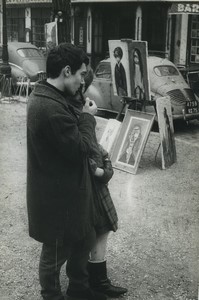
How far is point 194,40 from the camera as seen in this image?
1708cm

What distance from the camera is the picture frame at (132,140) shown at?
7188mm

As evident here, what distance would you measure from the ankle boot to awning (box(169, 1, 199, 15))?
1213 centimetres

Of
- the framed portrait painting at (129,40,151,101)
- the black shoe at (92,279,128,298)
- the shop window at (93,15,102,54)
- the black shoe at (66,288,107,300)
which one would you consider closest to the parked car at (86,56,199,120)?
the framed portrait painting at (129,40,151,101)

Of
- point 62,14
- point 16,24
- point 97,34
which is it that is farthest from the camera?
point 16,24

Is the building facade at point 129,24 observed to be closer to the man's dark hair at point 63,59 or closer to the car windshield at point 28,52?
the car windshield at point 28,52

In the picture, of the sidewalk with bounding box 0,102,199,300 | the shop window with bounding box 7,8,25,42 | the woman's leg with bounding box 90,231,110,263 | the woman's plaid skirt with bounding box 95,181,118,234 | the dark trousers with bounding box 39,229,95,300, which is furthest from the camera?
the shop window with bounding box 7,8,25,42

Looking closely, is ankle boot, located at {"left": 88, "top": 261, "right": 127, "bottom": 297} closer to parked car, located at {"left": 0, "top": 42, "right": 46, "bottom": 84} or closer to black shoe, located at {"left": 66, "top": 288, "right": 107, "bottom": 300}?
black shoe, located at {"left": 66, "top": 288, "right": 107, "bottom": 300}

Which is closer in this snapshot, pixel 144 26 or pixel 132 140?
pixel 132 140

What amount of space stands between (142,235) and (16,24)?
2468 centimetres

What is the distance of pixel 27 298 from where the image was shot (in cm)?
377

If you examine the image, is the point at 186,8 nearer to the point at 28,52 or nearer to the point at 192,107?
the point at 28,52

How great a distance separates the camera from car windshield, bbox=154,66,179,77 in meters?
11.0

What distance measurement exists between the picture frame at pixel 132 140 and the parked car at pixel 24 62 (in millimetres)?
8059

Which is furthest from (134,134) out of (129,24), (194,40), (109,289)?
(129,24)
